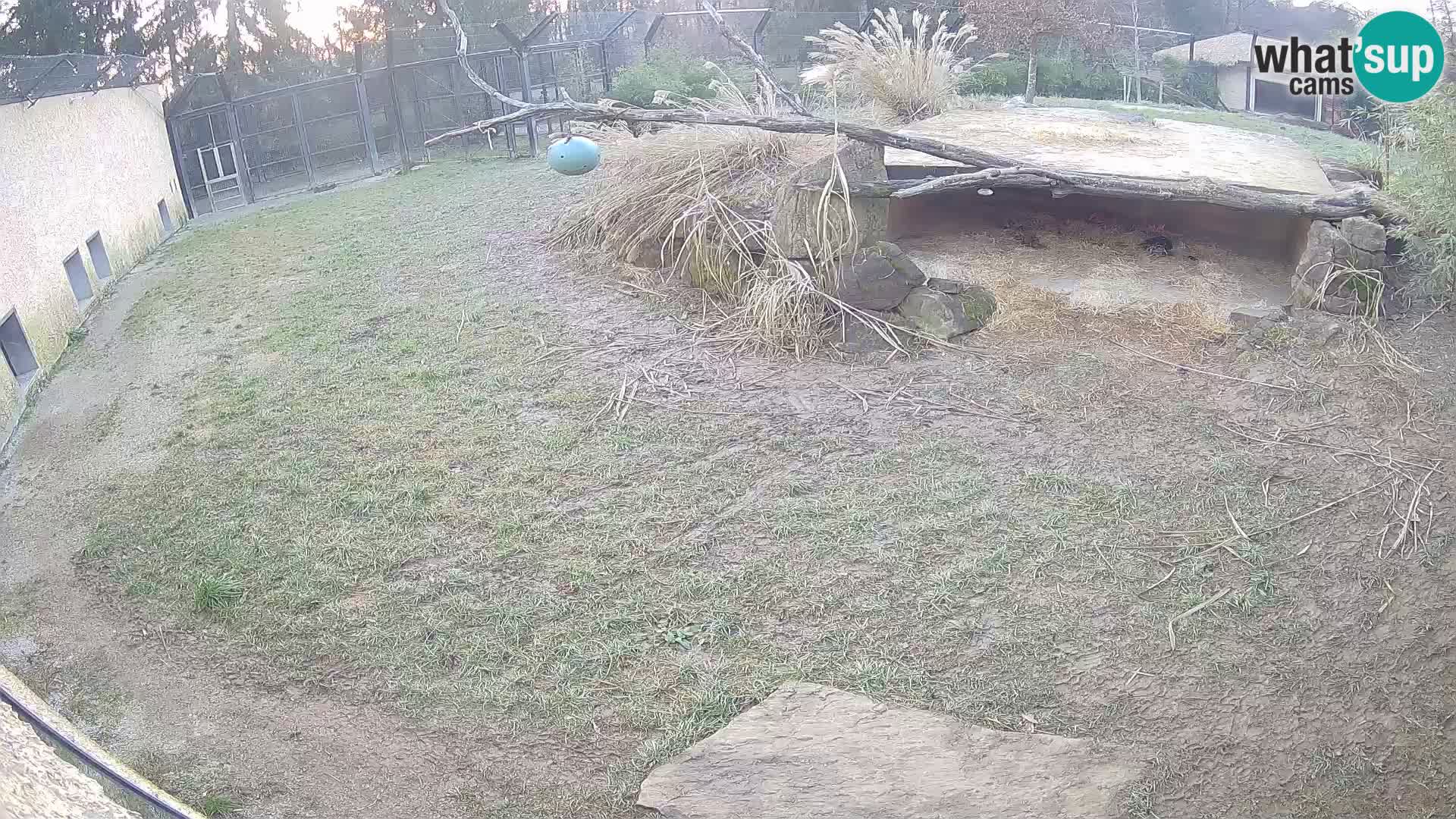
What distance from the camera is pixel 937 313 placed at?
5215 millimetres

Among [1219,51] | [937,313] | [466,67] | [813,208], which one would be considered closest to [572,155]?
[466,67]

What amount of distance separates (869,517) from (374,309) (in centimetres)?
387

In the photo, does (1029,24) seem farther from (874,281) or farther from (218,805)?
(218,805)

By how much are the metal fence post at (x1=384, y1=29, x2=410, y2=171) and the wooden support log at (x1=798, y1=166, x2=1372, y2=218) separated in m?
7.95

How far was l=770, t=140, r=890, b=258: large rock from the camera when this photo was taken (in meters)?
5.39

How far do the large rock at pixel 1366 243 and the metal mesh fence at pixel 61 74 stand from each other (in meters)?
7.37

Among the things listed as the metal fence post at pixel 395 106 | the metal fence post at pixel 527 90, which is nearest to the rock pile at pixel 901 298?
the metal fence post at pixel 527 90

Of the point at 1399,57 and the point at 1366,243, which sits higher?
the point at 1399,57

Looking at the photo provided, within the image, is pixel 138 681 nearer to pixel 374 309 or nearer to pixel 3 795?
pixel 3 795


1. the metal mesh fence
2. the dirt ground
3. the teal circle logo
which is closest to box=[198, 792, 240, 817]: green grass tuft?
the dirt ground

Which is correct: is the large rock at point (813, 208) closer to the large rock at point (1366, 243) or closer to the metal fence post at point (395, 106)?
the large rock at point (1366, 243)

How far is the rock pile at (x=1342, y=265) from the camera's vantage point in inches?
194

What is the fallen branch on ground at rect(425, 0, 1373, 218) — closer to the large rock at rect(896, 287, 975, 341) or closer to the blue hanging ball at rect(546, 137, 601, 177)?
the blue hanging ball at rect(546, 137, 601, 177)

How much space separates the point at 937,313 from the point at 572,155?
85.1 inches
